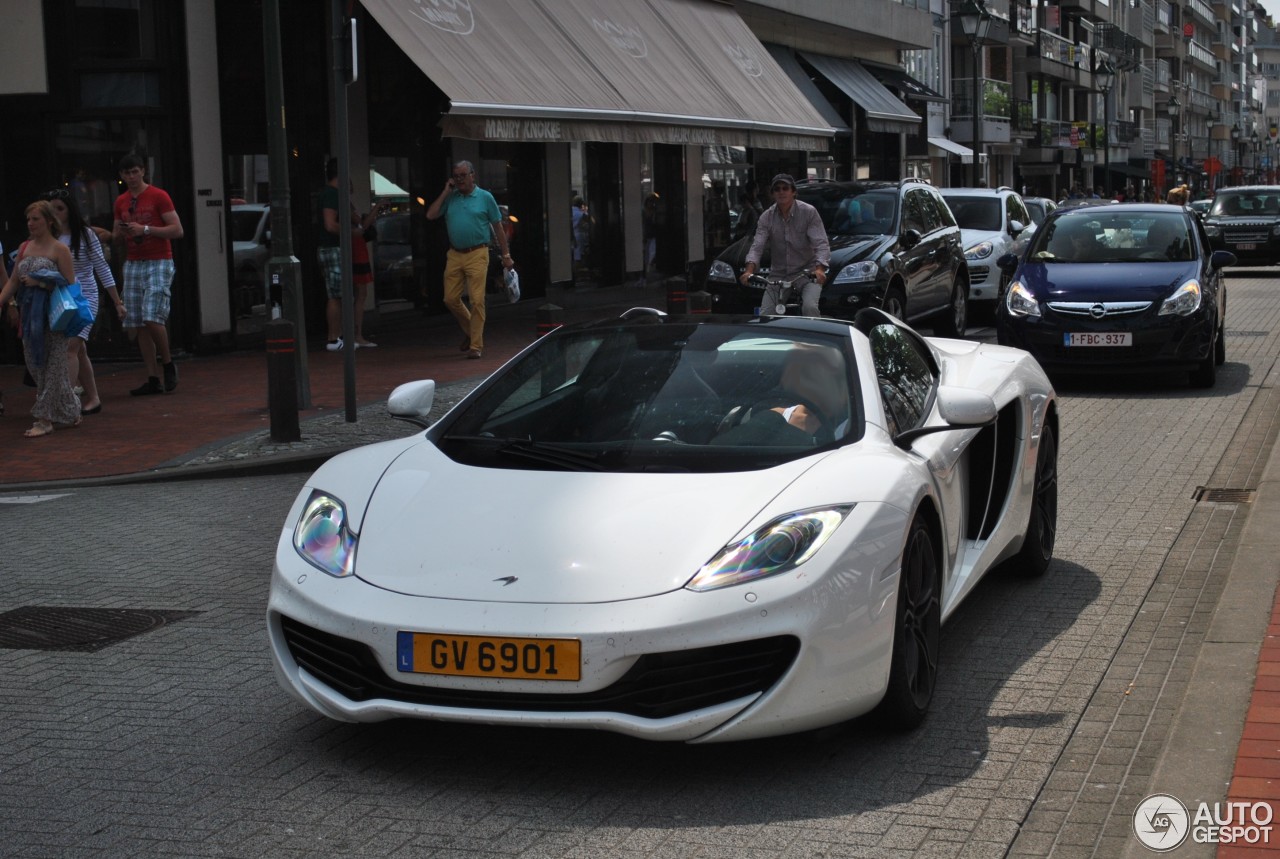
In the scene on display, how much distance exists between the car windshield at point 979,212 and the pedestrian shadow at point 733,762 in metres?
18.0

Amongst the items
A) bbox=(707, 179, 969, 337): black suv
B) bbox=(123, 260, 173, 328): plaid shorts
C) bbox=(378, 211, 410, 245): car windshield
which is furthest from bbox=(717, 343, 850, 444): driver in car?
bbox=(378, 211, 410, 245): car windshield

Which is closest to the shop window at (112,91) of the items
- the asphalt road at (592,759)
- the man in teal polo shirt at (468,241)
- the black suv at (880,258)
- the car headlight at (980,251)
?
the man in teal polo shirt at (468,241)

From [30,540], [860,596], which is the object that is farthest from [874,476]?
[30,540]

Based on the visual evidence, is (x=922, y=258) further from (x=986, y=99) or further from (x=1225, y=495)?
(x=986, y=99)

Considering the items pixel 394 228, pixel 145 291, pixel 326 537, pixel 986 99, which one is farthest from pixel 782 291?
pixel 986 99

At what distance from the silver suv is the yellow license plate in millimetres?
17165

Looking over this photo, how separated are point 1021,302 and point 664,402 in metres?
9.29

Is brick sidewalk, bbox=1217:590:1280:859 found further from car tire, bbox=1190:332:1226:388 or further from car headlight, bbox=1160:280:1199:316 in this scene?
car tire, bbox=1190:332:1226:388

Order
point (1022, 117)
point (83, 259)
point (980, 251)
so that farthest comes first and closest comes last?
point (1022, 117), point (980, 251), point (83, 259)

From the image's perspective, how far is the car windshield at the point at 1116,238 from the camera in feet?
48.4

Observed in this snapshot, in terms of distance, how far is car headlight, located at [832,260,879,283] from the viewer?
16.2 m

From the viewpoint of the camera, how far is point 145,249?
13.8 m

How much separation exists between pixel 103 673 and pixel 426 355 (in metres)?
11.1

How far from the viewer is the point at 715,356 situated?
5.72 meters
